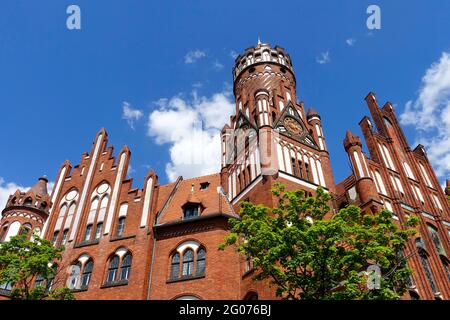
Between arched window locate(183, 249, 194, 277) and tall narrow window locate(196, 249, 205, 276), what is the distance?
13.6 inches

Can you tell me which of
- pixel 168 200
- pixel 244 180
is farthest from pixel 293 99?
pixel 168 200

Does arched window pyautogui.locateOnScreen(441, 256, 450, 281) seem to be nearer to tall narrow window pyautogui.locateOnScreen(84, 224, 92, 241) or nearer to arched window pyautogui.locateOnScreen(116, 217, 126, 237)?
arched window pyautogui.locateOnScreen(116, 217, 126, 237)

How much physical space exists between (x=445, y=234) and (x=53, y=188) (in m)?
26.1

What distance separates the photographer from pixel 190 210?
24.5 meters

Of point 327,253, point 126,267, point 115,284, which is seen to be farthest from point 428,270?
point 115,284

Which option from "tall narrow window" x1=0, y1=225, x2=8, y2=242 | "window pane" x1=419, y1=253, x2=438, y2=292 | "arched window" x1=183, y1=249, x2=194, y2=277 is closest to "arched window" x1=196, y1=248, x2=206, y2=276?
"arched window" x1=183, y1=249, x2=194, y2=277

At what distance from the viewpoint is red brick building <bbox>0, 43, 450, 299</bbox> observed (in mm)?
20938

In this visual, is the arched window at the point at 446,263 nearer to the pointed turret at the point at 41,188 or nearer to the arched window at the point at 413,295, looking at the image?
the arched window at the point at 413,295

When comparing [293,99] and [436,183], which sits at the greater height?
[293,99]

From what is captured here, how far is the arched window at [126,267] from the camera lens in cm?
2128

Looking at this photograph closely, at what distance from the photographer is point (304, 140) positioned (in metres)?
30.0

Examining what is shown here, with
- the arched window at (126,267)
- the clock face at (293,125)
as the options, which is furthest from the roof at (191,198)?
the clock face at (293,125)

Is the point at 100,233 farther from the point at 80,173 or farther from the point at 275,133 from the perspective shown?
the point at 275,133
